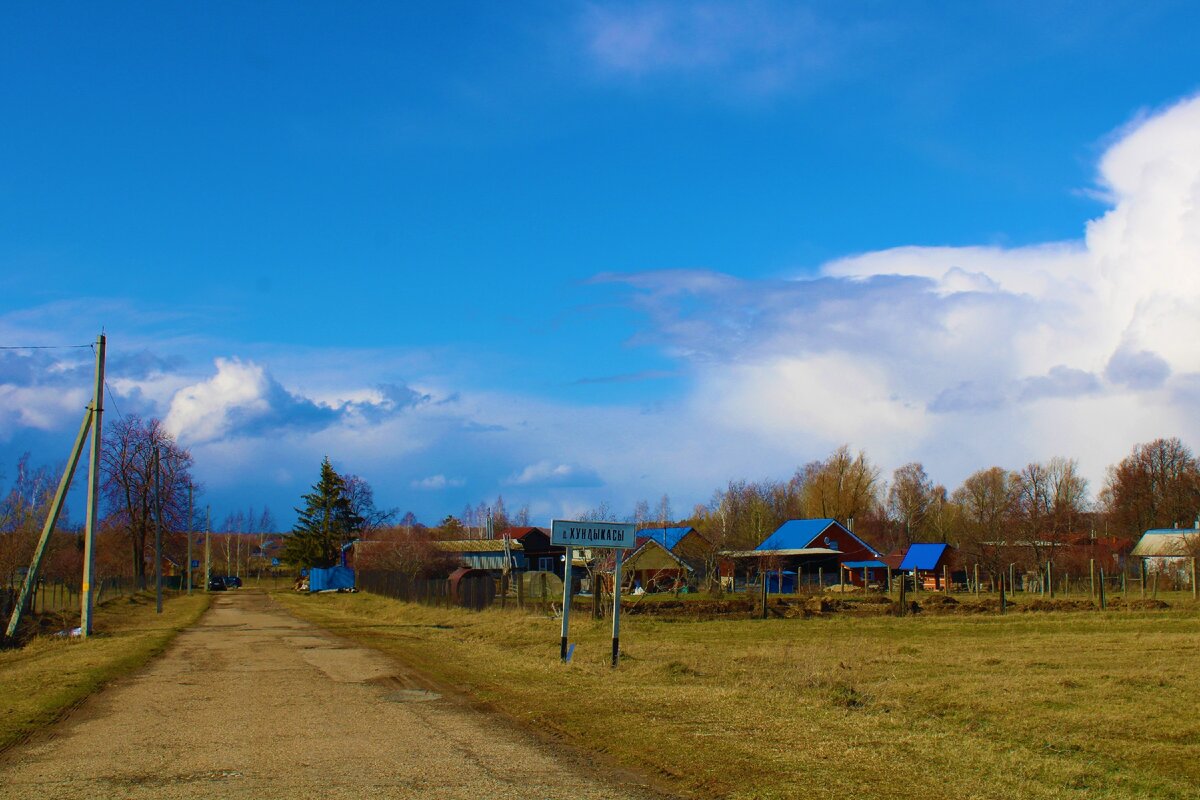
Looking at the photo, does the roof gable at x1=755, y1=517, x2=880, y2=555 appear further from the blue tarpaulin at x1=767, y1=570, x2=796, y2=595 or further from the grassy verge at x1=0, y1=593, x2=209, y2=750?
the grassy verge at x1=0, y1=593, x2=209, y2=750

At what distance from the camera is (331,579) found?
7138 cm

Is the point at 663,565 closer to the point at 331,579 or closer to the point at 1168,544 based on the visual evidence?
the point at 331,579

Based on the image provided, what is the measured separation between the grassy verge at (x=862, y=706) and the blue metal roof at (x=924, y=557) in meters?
46.6

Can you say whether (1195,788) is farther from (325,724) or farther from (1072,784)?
(325,724)

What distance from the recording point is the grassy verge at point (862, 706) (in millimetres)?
8469

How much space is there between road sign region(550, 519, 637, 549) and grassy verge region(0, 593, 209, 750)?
23.7 ft

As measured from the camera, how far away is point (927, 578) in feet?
237

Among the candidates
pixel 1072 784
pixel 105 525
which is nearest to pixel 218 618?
pixel 1072 784

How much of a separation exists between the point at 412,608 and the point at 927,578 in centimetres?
4531

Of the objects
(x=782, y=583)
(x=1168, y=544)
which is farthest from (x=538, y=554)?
(x=1168, y=544)

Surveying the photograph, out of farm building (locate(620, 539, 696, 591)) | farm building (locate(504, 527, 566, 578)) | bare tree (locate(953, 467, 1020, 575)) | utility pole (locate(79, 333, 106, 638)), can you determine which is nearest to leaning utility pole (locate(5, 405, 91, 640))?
utility pole (locate(79, 333, 106, 638))

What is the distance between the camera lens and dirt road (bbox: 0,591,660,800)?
8.00m

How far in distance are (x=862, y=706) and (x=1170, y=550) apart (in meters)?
58.8

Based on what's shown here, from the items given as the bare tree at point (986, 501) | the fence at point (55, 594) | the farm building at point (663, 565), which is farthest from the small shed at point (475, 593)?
the bare tree at point (986, 501)
